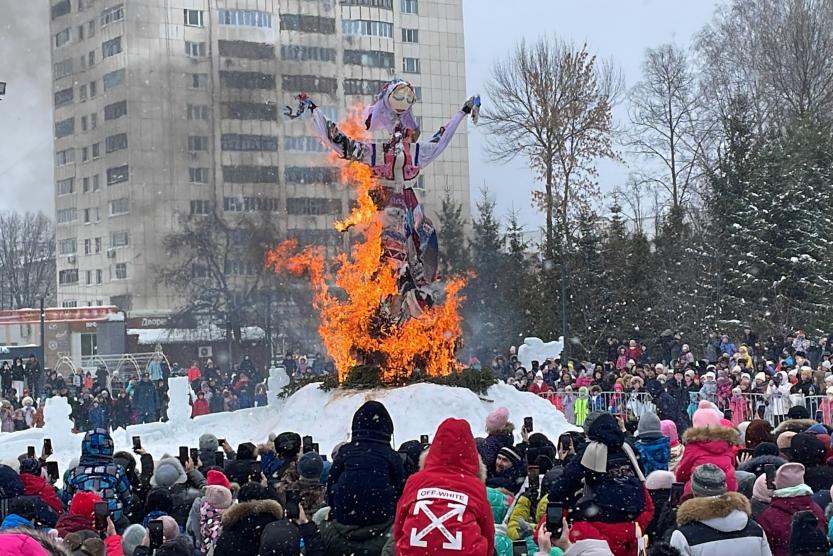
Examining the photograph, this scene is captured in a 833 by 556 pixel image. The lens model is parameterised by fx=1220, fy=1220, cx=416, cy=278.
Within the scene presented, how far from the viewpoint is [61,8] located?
228 feet

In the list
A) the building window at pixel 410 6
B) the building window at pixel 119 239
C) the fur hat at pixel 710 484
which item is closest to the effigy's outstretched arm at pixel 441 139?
the fur hat at pixel 710 484

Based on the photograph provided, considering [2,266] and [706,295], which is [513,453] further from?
[2,266]

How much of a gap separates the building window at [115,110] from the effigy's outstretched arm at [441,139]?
→ 4380 cm

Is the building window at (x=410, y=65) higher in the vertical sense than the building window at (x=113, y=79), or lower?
higher

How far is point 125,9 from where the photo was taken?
63.5 meters

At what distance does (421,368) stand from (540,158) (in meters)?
27.6

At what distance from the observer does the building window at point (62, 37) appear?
69.1 meters

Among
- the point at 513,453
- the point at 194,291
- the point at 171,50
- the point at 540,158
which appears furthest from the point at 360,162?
the point at 171,50

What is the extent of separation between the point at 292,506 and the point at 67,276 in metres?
69.8

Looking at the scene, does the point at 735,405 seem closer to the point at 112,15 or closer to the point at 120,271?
the point at 120,271

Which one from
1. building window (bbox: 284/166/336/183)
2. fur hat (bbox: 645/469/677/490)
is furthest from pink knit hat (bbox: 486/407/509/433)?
building window (bbox: 284/166/336/183)

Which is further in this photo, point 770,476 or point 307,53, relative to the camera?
point 307,53

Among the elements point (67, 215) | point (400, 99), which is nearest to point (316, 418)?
point (400, 99)

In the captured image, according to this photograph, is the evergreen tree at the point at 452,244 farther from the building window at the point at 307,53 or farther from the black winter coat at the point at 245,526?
the black winter coat at the point at 245,526
